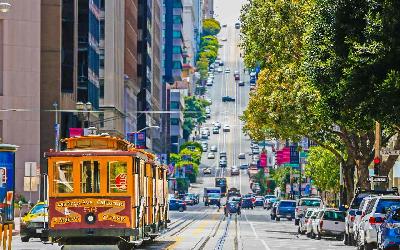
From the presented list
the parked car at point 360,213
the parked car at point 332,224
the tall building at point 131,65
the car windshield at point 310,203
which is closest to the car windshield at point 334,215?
the parked car at point 332,224

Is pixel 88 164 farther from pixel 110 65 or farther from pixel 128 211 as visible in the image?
pixel 110 65

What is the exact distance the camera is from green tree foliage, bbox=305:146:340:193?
355ft

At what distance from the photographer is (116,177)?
3784 centimetres

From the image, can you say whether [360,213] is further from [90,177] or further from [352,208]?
[90,177]

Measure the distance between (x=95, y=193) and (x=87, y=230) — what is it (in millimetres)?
1077

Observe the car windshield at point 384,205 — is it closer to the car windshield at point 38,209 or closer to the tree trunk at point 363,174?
the car windshield at point 38,209

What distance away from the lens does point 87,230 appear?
123 ft

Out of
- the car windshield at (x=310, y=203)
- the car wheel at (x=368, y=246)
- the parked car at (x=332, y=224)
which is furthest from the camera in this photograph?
the car windshield at (x=310, y=203)

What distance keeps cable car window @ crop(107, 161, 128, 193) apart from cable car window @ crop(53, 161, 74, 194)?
1089 millimetres

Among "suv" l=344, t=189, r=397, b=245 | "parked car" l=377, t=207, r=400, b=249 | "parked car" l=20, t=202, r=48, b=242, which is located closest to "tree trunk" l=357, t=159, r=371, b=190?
"suv" l=344, t=189, r=397, b=245

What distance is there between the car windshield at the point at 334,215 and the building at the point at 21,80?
41.6 metres

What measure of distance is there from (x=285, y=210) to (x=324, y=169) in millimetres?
5440

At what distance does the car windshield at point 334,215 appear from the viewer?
61.7 metres

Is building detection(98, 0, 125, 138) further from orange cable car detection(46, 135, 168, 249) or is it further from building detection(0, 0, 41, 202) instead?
orange cable car detection(46, 135, 168, 249)
